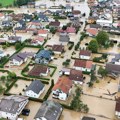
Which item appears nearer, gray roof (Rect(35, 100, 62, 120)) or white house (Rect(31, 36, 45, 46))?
gray roof (Rect(35, 100, 62, 120))

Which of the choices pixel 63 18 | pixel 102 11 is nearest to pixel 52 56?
pixel 63 18

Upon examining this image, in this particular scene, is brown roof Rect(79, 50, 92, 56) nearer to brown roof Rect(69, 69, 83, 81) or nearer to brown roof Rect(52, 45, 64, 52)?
brown roof Rect(52, 45, 64, 52)

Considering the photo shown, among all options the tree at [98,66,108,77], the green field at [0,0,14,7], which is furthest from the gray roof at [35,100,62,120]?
the green field at [0,0,14,7]

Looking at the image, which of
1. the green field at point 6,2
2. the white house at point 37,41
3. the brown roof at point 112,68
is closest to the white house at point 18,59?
the white house at point 37,41

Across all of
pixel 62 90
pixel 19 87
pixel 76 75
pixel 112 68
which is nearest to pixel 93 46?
pixel 112 68

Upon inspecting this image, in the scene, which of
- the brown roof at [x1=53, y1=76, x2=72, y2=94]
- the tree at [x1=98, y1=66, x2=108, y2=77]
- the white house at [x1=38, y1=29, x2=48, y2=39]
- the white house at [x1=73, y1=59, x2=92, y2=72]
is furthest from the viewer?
the white house at [x1=38, y1=29, x2=48, y2=39]

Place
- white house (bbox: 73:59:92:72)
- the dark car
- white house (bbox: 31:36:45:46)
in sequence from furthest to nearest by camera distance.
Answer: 1. white house (bbox: 31:36:45:46)
2. white house (bbox: 73:59:92:72)
3. the dark car
